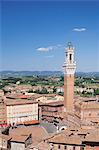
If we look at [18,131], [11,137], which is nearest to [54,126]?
[18,131]

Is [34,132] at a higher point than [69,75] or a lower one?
lower

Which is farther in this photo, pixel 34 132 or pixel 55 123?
pixel 55 123

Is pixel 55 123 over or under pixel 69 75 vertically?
under

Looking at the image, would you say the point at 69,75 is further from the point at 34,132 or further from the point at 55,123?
the point at 34,132

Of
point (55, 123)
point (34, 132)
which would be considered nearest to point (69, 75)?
point (55, 123)

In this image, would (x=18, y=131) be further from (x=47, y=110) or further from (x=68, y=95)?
(x=47, y=110)

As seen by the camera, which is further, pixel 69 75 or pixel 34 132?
pixel 69 75

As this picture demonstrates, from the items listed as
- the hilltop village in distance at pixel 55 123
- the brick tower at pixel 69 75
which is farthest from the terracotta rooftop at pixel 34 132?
the brick tower at pixel 69 75

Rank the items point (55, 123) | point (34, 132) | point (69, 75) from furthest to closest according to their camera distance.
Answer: point (69, 75) → point (55, 123) → point (34, 132)

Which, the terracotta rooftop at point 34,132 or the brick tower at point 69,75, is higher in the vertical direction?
the brick tower at point 69,75

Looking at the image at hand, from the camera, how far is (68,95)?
57.8ft

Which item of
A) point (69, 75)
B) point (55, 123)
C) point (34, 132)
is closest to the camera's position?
point (34, 132)

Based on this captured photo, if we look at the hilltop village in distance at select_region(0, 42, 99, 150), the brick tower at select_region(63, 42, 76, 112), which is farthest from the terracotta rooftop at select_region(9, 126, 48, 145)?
the brick tower at select_region(63, 42, 76, 112)

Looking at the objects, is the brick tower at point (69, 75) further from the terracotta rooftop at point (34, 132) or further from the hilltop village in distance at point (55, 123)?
the terracotta rooftop at point (34, 132)
